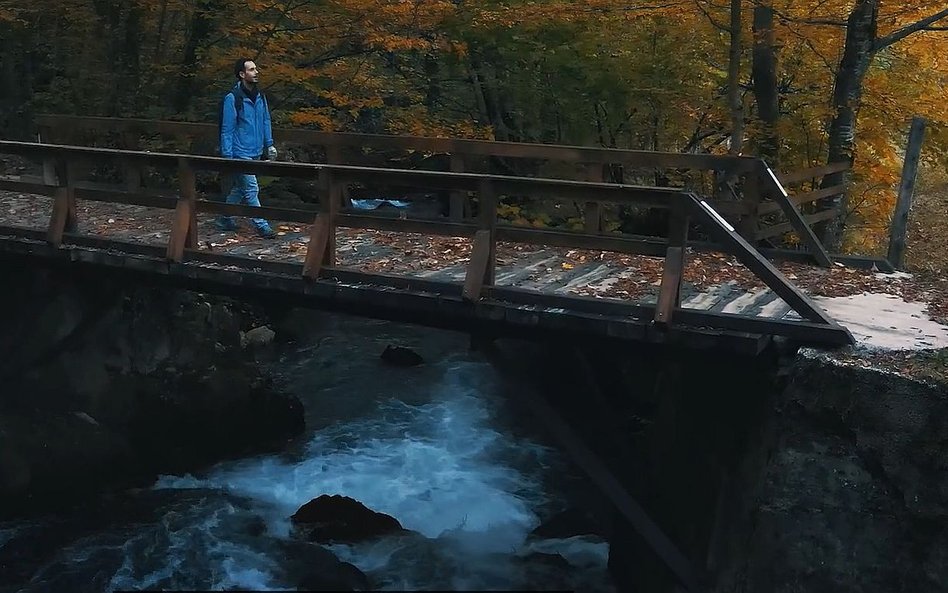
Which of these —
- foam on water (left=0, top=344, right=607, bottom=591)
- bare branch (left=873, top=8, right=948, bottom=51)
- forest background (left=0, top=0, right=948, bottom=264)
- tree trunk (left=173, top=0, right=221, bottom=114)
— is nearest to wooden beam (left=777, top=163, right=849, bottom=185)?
forest background (left=0, top=0, right=948, bottom=264)

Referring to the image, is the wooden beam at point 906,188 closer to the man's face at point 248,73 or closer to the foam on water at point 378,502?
the foam on water at point 378,502

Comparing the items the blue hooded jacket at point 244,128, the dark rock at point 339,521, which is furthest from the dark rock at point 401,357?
the blue hooded jacket at point 244,128

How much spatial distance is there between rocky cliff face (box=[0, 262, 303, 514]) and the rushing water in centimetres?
39

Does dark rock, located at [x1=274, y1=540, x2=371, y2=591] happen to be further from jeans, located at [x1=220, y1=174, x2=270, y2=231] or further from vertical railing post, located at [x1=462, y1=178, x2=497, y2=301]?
jeans, located at [x1=220, y1=174, x2=270, y2=231]

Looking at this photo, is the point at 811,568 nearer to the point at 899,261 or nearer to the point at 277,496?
the point at 899,261

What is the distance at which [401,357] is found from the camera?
13.7m

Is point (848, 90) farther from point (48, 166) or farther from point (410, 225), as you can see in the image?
point (48, 166)

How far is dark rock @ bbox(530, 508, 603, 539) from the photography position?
9250 millimetres

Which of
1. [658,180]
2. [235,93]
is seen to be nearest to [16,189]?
[235,93]

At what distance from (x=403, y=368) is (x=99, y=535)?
5.50 metres

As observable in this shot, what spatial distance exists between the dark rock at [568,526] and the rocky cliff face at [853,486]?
12.3 ft

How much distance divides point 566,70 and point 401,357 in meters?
5.20

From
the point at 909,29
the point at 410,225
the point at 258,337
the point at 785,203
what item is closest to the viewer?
the point at 410,225

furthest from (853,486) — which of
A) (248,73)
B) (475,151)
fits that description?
(248,73)
